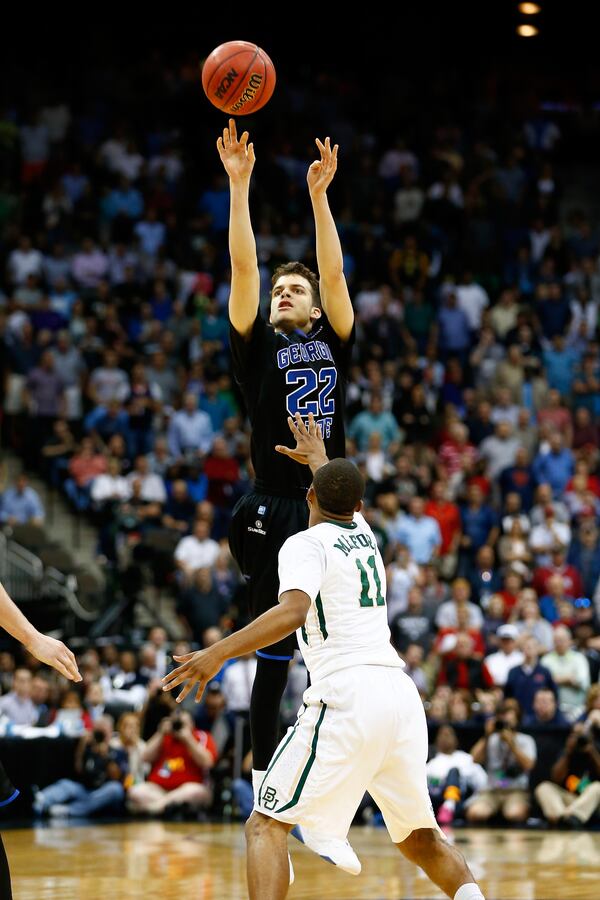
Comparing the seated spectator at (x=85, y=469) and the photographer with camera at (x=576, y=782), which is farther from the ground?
the seated spectator at (x=85, y=469)

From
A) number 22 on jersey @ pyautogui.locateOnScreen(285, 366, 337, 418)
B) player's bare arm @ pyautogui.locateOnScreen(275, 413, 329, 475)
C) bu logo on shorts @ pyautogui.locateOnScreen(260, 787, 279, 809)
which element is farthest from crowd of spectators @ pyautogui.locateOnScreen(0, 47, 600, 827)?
bu logo on shorts @ pyautogui.locateOnScreen(260, 787, 279, 809)

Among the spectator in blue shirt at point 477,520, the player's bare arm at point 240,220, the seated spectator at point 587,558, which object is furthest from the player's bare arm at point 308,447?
the spectator in blue shirt at point 477,520

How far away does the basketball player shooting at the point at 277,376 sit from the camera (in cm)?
745

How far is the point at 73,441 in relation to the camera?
19.2m

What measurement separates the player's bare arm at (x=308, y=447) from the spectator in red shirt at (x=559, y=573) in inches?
417

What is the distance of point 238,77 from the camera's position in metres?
7.87

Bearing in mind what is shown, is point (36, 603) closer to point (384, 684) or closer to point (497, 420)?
point (497, 420)

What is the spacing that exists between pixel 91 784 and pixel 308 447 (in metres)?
8.23

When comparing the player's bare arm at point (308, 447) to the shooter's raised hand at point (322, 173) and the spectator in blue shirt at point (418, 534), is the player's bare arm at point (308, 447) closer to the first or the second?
the shooter's raised hand at point (322, 173)

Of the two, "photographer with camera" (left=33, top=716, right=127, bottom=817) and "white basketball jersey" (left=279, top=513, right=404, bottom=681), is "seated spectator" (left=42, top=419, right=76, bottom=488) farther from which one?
"white basketball jersey" (left=279, top=513, right=404, bottom=681)

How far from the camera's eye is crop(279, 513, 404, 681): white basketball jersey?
621cm

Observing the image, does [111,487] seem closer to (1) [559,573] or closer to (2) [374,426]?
(2) [374,426]

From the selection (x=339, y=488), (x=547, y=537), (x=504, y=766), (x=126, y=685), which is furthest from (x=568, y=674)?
(x=339, y=488)

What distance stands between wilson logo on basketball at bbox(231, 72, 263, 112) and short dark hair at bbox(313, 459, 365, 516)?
246 centimetres
